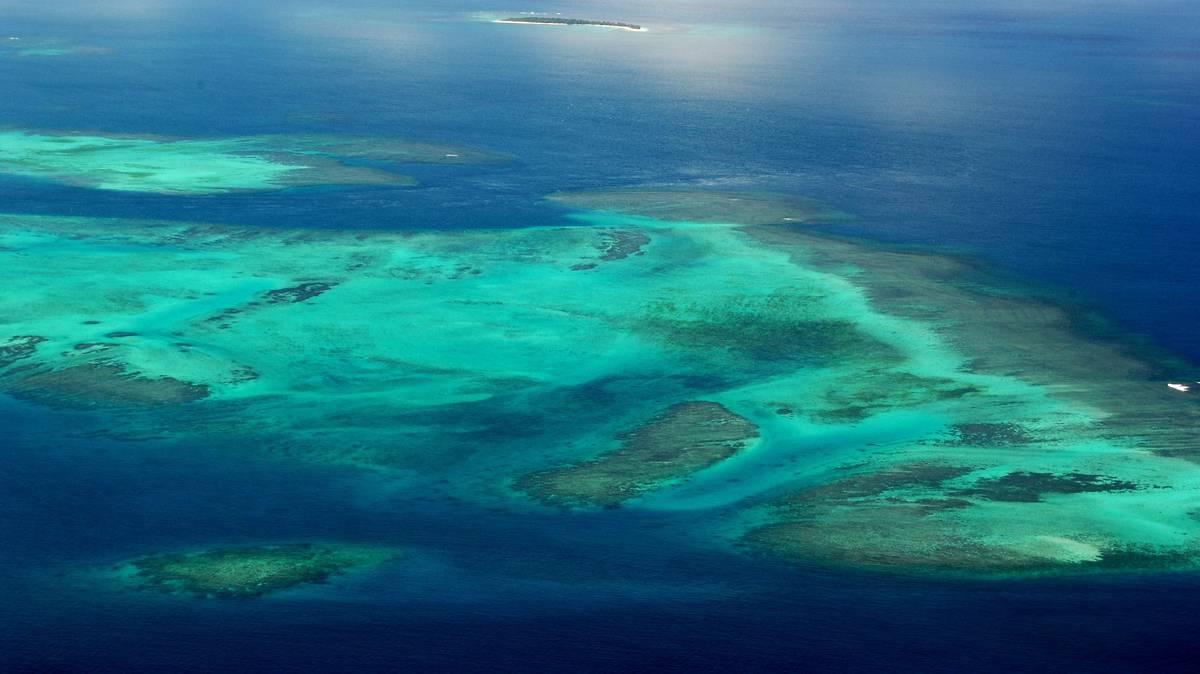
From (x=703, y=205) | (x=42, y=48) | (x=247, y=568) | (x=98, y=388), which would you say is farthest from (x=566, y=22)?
(x=247, y=568)

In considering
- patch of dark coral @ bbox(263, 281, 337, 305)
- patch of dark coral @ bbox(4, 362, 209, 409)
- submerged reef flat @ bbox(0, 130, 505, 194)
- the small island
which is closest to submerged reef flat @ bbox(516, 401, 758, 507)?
patch of dark coral @ bbox(4, 362, 209, 409)

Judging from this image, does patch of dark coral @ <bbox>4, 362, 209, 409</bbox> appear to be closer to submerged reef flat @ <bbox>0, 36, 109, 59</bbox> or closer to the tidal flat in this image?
the tidal flat

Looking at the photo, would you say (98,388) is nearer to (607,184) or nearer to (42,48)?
(607,184)

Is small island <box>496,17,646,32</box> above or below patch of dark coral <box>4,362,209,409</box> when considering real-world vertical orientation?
above

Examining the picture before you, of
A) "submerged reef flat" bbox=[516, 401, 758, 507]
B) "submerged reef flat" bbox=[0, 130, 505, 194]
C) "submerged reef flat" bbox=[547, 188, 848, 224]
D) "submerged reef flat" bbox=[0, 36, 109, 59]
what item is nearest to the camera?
"submerged reef flat" bbox=[516, 401, 758, 507]

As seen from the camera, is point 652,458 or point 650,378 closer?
point 652,458

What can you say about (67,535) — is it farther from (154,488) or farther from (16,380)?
(16,380)

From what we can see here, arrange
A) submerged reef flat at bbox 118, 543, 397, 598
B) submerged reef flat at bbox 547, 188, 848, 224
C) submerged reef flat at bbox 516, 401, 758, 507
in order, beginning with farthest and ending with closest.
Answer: submerged reef flat at bbox 547, 188, 848, 224 → submerged reef flat at bbox 516, 401, 758, 507 → submerged reef flat at bbox 118, 543, 397, 598
